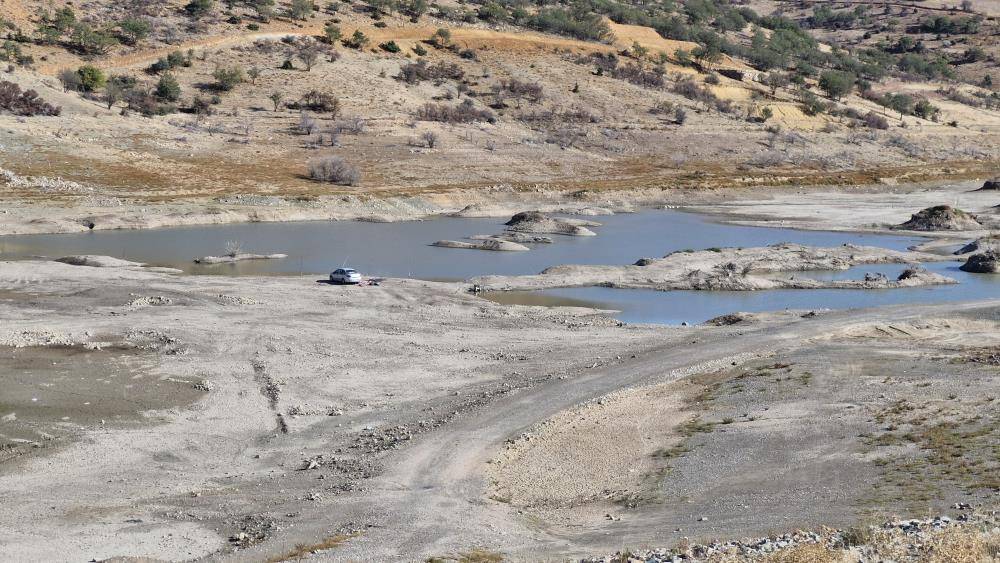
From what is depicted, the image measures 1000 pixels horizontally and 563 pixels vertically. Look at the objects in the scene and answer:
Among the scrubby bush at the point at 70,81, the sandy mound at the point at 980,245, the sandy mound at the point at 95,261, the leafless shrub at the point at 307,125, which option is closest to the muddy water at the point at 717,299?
the sandy mound at the point at 980,245

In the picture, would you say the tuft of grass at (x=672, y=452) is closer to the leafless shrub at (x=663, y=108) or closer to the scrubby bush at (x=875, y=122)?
the leafless shrub at (x=663, y=108)

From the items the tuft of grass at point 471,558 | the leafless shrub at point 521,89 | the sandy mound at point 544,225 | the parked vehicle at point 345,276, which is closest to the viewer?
the tuft of grass at point 471,558

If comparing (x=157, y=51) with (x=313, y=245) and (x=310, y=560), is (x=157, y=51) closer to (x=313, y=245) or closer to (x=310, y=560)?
(x=313, y=245)

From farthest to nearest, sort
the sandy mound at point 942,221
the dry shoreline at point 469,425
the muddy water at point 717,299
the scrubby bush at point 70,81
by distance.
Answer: the scrubby bush at point 70,81 → the sandy mound at point 942,221 → the muddy water at point 717,299 → the dry shoreline at point 469,425

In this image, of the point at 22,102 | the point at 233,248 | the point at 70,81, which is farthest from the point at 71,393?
the point at 70,81

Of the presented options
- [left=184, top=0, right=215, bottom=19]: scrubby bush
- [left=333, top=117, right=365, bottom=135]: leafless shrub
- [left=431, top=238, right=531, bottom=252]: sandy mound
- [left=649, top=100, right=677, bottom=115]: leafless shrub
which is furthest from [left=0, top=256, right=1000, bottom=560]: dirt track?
[left=649, top=100, right=677, bottom=115]: leafless shrub
